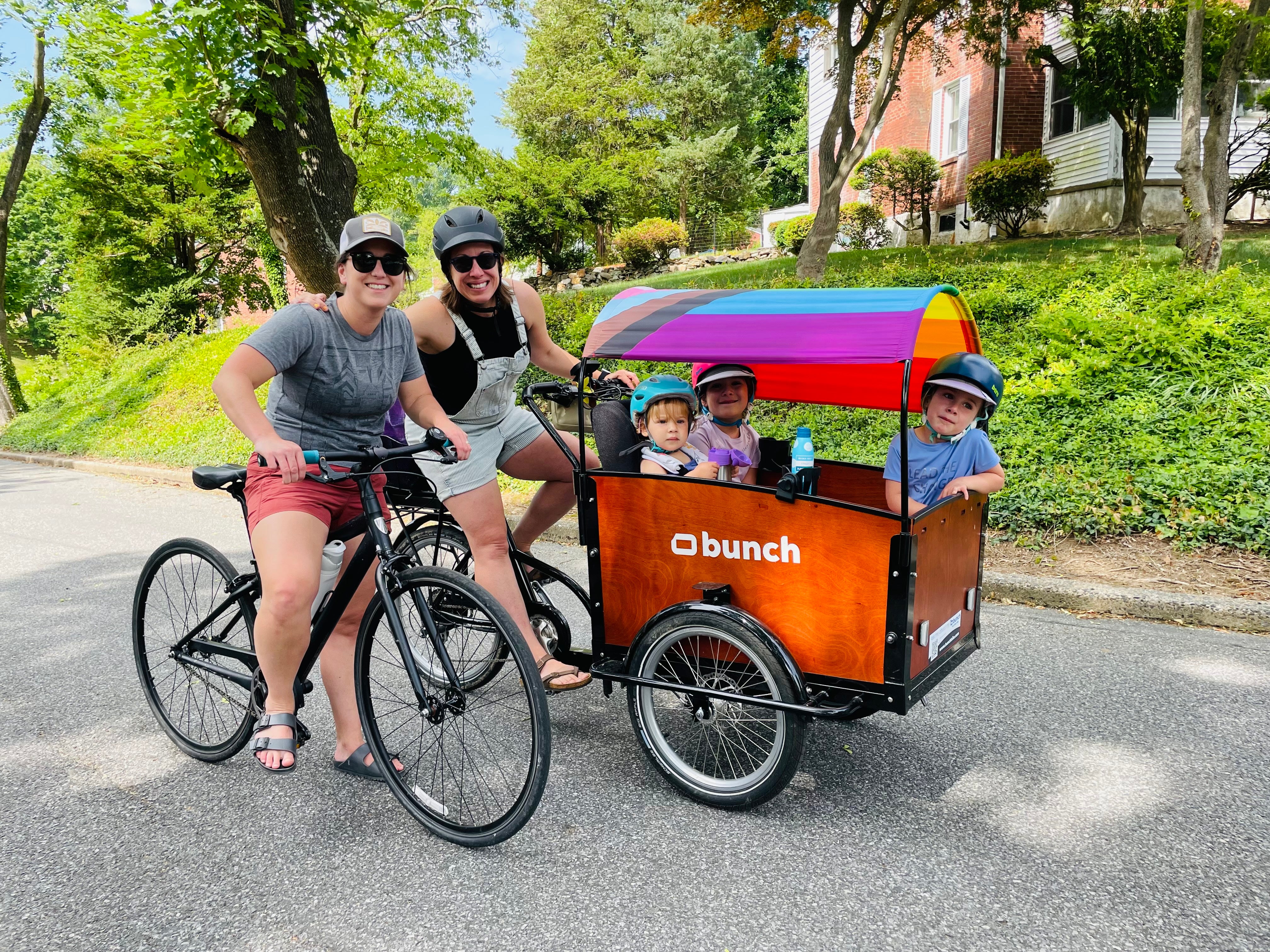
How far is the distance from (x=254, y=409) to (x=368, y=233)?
63 cm

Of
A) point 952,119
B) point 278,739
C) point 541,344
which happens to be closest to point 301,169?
point 541,344

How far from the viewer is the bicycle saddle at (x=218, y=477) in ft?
9.09

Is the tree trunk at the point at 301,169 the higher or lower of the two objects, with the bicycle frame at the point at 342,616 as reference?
higher

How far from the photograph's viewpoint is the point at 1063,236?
15.4 m

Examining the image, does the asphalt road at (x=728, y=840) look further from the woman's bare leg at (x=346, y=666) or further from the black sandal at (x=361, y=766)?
the woman's bare leg at (x=346, y=666)

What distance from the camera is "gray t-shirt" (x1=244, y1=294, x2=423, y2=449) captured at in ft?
8.60

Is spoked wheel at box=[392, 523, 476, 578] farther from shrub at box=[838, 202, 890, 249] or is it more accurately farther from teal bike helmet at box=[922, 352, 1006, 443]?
shrub at box=[838, 202, 890, 249]

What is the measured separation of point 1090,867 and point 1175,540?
3.19 m

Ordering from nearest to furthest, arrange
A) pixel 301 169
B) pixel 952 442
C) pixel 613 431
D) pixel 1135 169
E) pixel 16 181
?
pixel 952 442, pixel 613 431, pixel 301 169, pixel 1135 169, pixel 16 181

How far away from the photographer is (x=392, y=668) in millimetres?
3299

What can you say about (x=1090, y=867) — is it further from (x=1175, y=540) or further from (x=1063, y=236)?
(x=1063, y=236)

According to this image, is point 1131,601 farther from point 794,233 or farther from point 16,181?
point 16,181

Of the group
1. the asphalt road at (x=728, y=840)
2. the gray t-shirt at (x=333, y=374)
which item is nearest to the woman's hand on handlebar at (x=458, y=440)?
the gray t-shirt at (x=333, y=374)

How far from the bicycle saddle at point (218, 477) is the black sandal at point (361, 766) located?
1.02 m
